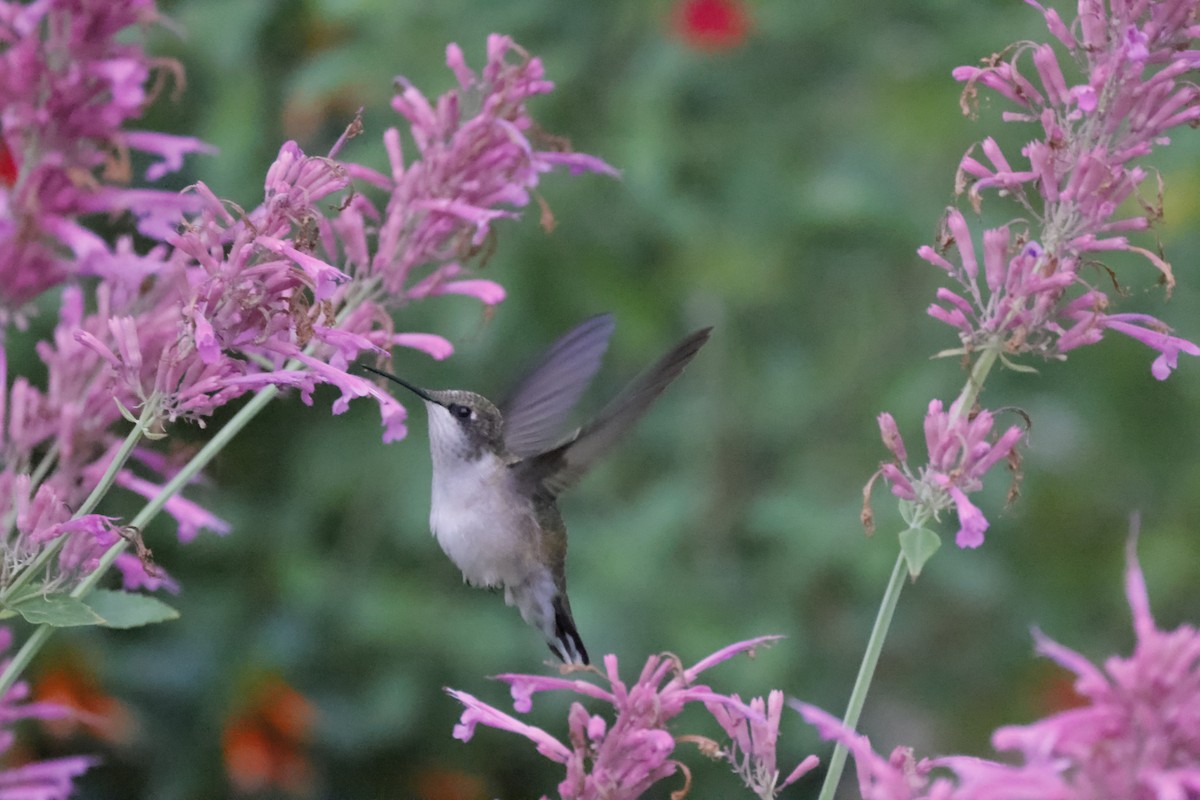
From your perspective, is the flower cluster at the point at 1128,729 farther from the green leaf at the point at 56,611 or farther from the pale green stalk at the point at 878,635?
the green leaf at the point at 56,611

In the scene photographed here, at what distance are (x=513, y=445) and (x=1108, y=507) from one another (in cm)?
370

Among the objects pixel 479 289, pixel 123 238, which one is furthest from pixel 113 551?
pixel 479 289

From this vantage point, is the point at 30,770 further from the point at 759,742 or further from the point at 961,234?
the point at 961,234

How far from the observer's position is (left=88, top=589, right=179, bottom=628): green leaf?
2004 mm

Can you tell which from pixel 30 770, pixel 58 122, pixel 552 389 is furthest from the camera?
pixel 552 389

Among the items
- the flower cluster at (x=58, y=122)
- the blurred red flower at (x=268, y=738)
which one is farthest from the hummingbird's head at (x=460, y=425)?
the blurred red flower at (x=268, y=738)

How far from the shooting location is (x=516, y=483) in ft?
9.05

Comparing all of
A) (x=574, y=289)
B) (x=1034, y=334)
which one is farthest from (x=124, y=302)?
(x=574, y=289)

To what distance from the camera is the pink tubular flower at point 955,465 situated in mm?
1912

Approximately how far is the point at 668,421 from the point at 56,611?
3.55 m

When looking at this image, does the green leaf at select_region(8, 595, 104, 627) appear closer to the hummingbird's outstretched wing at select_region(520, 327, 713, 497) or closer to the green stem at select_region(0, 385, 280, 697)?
the green stem at select_region(0, 385, 280, 697)

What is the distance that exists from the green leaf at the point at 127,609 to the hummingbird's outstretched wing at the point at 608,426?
733 millimetres

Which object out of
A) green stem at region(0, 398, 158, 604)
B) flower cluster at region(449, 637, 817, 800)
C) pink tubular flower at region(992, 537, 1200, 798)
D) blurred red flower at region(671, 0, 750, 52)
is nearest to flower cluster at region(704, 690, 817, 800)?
flower cluster at region(449, 637, 817, 800)

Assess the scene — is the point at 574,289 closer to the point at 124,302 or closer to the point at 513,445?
the point at 513,445
